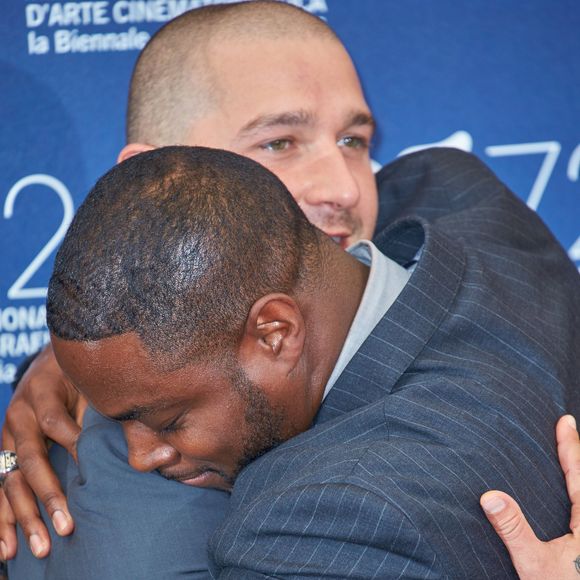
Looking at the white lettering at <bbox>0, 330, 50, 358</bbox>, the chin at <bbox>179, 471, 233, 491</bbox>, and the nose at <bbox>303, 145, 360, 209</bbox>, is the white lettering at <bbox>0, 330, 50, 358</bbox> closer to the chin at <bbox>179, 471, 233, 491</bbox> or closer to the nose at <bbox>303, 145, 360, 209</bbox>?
the nose at <bbox>303, 145, 360, 209</bbox>


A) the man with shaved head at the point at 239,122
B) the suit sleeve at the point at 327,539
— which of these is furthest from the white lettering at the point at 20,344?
the suit sleeve at the point at 327,539

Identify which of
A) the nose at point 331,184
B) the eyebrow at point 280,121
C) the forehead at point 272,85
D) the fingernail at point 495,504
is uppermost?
the forehead at point 272,85

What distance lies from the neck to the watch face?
636 mm

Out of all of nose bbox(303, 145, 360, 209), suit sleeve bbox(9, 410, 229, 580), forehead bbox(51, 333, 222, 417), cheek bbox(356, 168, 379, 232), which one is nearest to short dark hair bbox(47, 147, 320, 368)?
forehead bbox(51, 333, 222, 417)

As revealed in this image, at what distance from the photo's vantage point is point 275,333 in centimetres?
125

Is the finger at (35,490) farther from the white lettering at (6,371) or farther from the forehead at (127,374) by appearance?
the white lettering at (6,371)

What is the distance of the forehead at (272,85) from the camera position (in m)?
1.90

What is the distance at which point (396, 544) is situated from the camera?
1.07 m

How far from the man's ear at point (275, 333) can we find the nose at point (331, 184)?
0.61 m

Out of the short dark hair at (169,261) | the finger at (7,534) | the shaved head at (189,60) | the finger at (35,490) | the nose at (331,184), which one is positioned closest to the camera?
the short dark hair at (169,261)

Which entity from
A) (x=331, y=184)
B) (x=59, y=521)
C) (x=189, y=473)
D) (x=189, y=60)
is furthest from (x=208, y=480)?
(x=189, y=60)

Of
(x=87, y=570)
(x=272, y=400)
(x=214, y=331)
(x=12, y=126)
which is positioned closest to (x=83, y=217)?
(x=214, y=331)

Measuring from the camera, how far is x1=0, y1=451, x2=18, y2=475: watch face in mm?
1683

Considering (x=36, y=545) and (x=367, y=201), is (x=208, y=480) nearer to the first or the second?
(x=36, y=545)
